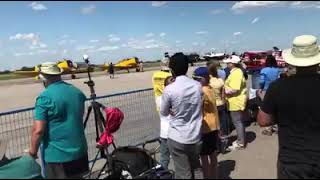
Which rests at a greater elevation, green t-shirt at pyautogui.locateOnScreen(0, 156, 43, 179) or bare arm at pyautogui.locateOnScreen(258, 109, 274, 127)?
bare arm at pyautogui.locateOnScreen(258, 109, 274, 127)

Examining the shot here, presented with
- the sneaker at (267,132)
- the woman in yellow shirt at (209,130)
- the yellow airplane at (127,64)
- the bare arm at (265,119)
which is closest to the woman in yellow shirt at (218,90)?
the sneaker at (267,132)

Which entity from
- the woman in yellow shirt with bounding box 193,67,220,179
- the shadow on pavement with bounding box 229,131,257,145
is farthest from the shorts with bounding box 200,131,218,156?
the shadow on pavement with bounding box 229,131,257,145

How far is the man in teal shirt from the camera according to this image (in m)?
4.84

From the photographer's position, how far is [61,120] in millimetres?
4918

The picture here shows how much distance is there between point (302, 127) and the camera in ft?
12.7

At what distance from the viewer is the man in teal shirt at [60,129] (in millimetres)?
4844

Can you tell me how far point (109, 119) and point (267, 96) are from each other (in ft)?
6.03

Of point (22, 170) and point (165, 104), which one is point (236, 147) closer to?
point (165, 104)

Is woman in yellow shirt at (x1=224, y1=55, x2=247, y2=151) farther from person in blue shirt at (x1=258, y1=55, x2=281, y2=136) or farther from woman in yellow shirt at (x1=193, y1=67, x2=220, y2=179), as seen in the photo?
woman in yellow shirt at (x1=193, y1=67, x2=220, y2=179)

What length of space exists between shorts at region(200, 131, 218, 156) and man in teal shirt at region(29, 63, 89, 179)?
1.77 metres

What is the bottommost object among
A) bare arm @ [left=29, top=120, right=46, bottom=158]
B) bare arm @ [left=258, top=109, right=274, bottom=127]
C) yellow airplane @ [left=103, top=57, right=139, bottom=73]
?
yellow airplane @ [left=103, top=57, right=139, bottom=73]

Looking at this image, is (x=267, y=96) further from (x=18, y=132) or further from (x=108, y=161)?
(x=18, y=132)

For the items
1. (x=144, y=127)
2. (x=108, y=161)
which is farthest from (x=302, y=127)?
(x=144, y=127)

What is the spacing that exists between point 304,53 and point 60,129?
7.81 ft
